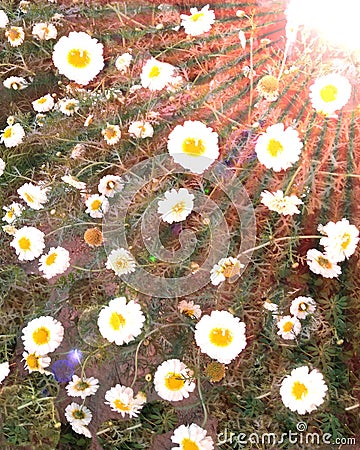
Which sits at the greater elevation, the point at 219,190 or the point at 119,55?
the point at 119,55

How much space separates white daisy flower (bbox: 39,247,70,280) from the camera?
1432mm

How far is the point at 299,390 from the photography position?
1.19 metres

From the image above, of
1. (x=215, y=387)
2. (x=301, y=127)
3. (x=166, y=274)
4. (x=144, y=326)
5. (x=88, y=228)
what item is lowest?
(x=215, y=387)

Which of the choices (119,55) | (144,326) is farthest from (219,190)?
(119,55)

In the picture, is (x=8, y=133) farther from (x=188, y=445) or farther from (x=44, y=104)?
(x=188, y=445)

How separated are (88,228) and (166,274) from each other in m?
0.24

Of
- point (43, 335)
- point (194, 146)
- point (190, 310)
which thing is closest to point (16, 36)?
point (194, 146)

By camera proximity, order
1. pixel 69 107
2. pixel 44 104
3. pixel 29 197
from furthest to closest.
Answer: pixel 44 104 < pixel 69 107 < pixel 29 197

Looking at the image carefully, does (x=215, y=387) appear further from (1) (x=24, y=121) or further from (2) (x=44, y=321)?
(1) (x=24, y=121)

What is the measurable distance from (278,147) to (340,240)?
0.22m

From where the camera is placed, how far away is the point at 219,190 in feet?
4.41

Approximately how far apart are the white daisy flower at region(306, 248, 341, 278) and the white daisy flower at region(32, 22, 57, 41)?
108cm

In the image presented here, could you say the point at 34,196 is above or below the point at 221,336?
above

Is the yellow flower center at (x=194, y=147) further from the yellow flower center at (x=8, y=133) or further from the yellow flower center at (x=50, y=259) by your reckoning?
the yellow flower center at (x=8, y=133)
